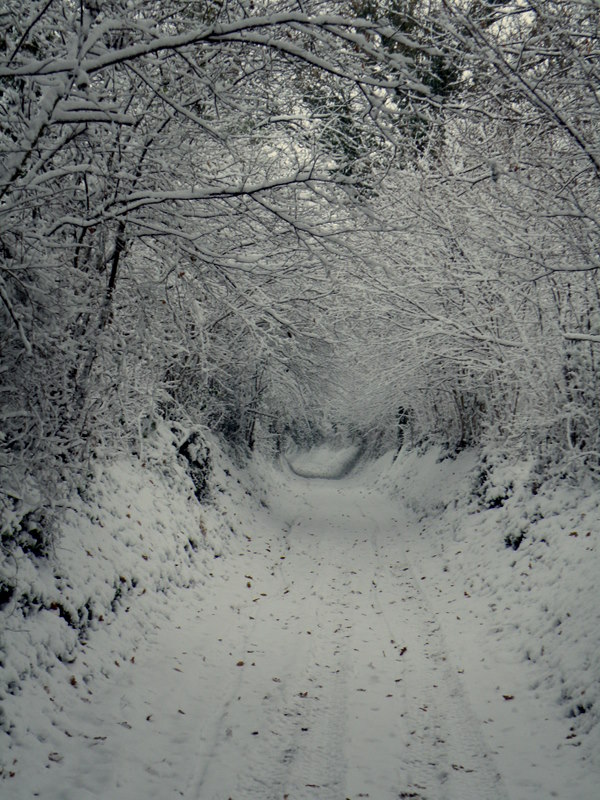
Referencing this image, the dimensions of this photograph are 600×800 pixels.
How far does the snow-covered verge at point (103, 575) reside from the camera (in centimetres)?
489

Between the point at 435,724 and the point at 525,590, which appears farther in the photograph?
the point at 525,590

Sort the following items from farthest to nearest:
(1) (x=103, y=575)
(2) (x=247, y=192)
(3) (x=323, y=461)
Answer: (3) (x=323, y=461)
(1) (x=103, y=575)
(2) (x=247, y=192)

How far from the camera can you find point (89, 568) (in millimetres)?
6379

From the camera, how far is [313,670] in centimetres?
615

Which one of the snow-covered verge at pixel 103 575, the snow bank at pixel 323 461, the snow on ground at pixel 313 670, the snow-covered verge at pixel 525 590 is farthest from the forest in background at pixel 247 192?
the snow bank at pixel 323 461

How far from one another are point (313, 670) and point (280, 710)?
100cm

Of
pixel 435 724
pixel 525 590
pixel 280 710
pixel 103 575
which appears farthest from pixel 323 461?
pixel 435 724

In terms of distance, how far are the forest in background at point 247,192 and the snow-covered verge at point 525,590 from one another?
1021mm

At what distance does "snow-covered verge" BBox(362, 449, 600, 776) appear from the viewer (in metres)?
5.36

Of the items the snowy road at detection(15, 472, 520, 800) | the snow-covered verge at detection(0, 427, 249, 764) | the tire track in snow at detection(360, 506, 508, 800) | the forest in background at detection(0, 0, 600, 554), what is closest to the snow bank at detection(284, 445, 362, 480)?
the snow-covered verge at detection(0, 427, 249, 764)

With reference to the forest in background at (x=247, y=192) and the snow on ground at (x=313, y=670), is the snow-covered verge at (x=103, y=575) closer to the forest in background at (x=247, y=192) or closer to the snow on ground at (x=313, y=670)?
the snow on ground at (x=313, y=670)

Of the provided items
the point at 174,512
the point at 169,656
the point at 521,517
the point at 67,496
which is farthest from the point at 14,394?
the point at 521,517

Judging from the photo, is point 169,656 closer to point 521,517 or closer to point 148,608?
point 148,608

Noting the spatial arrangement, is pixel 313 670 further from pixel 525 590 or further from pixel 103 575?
pixel 525 590
